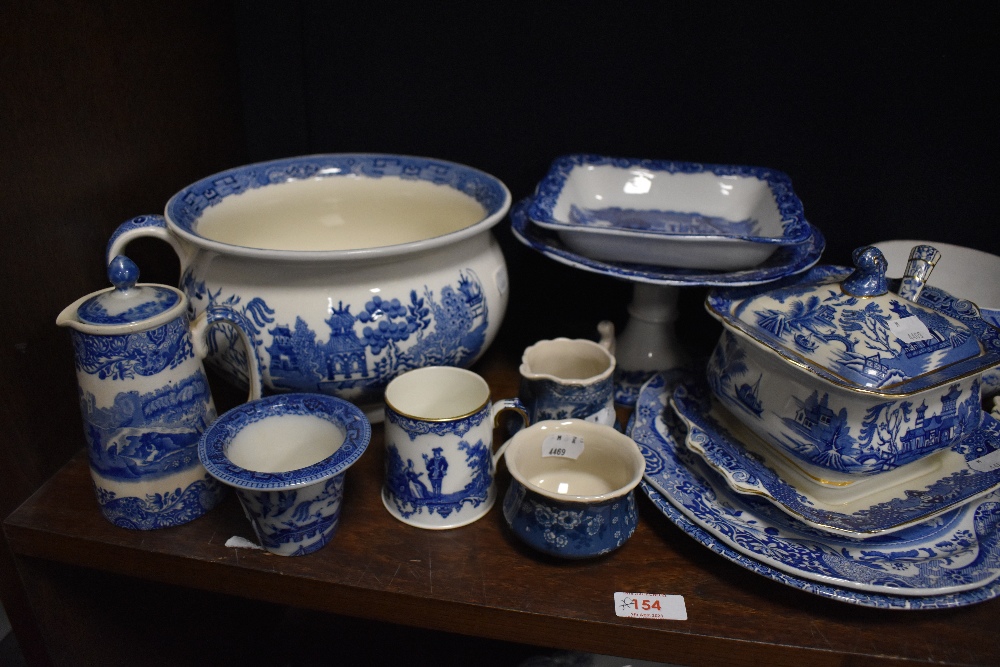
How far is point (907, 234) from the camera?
88 cm

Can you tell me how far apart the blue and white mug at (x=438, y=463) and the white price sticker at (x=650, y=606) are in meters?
0.16

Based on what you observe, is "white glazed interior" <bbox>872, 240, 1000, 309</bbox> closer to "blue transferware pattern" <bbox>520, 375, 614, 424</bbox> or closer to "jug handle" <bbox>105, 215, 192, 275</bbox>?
"blue transferware pattern" <bbox>520, 375, 614, 424</bbox>

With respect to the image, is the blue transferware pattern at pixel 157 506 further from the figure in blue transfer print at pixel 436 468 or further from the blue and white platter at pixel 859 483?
the blue and white platter at pixel 859 483

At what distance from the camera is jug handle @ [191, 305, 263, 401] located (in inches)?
24.2

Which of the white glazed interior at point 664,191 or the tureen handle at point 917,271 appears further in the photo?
the white glazed interior at point 664,191

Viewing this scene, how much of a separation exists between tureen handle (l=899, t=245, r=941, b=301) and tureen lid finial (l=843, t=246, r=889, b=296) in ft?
0.07

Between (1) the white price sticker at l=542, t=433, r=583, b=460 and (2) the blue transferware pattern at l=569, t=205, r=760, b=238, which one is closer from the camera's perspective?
(1) the white price sticker at l=542, t=433, r=583, b=460

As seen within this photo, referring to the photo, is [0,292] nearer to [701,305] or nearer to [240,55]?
[240,55]

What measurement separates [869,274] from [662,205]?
0.29 meters

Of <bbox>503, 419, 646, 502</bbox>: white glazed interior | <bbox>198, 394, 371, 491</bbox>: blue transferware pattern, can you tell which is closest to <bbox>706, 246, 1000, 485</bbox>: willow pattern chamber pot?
<bbox>503, 419, 646, 502</bbox>: white glazed interior

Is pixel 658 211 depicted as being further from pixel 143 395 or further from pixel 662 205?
pixel 143 395

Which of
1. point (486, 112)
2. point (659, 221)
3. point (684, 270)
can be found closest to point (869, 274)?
point (684, 270)

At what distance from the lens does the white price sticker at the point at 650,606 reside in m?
0.56

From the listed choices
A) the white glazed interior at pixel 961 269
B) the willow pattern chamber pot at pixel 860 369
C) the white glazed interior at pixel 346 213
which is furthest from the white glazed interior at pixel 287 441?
the white glazed interior at pixel 961 269
